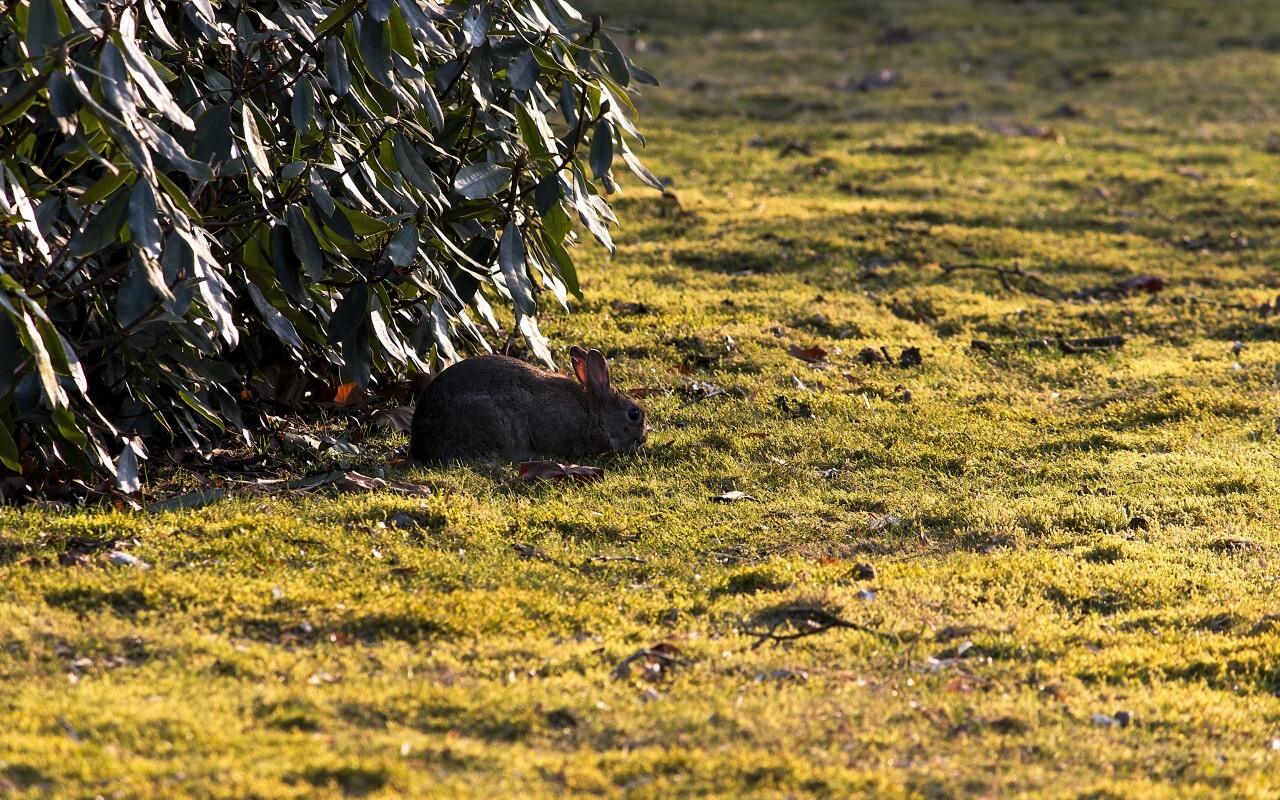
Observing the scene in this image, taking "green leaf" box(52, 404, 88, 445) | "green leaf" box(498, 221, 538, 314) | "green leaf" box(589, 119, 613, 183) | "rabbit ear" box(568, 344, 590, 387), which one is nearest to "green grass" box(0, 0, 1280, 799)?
"green leaf" box(52, 404, 88, 445)

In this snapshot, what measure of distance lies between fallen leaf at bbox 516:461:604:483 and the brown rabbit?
0.29 metres

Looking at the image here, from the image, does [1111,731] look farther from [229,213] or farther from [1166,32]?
[1166,32]

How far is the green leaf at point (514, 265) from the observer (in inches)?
272

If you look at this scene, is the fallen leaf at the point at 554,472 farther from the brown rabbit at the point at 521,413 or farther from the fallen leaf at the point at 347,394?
the fallen leaf at the point at 347,394

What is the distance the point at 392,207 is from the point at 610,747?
12.8 feet

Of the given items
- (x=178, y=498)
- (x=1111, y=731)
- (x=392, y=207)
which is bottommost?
(x=1111, y=731)

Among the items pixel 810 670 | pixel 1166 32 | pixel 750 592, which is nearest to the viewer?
pixel 810 670

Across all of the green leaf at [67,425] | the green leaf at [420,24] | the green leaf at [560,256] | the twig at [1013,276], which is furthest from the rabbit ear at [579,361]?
the twig at [1013,276]

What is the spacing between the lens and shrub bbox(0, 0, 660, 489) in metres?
5.52

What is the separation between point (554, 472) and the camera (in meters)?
7.73

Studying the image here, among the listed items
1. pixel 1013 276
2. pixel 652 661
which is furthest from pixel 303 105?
pixel 1013 276

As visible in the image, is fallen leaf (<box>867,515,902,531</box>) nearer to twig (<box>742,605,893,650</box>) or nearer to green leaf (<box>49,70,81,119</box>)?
twig (<box>742,605,893,650</box>)

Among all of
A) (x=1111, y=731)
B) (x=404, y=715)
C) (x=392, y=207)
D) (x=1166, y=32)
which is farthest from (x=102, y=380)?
(x=1166, y=32)

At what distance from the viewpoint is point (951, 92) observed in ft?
73.9
